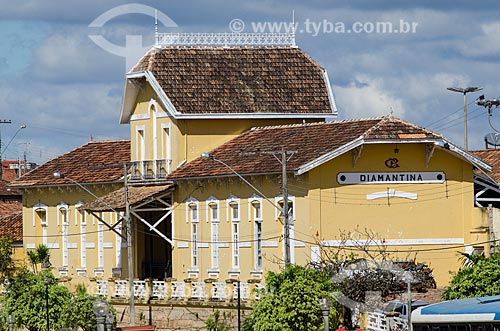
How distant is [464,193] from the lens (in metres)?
50.9

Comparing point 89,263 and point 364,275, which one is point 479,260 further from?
point 89,263

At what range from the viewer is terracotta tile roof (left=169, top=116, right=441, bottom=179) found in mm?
49844

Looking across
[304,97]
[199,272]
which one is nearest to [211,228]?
[199,272]

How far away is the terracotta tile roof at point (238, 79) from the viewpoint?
2280 inches

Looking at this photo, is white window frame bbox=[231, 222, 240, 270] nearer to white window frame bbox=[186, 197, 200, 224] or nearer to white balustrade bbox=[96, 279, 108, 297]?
white window frame bbox=[186, 197, 200, 224]

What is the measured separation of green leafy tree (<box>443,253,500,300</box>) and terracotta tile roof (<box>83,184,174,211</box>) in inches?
691

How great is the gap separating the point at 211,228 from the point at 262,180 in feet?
14.6

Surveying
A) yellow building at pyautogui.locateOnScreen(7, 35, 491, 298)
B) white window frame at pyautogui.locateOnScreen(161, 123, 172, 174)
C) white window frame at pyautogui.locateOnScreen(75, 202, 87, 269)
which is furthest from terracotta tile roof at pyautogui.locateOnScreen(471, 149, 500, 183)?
white window frame at pyautogui.locateOnScreen(75, 202, 87, 269)

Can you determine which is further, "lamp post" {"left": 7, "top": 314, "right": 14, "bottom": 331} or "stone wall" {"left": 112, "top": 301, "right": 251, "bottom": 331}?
"lamp post" {"left": 7, "top": 314, "right": 14, "bottom": 331}

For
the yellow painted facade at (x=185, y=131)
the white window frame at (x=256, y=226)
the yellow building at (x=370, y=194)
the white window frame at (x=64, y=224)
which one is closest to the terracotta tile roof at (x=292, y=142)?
the yellow building at (x=370, y=194)

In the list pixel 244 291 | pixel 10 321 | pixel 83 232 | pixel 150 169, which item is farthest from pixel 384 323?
pixel 83 232

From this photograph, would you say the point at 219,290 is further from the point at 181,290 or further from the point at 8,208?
the point at 8,208

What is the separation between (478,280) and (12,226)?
120ft

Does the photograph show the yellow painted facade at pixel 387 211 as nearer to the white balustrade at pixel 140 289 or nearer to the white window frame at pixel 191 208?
the white window frame at pixel 191 208
